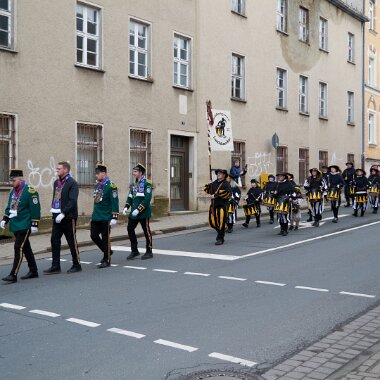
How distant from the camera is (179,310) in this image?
22.7ft

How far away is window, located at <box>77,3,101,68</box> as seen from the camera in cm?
1695

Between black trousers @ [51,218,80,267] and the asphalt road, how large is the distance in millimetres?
434

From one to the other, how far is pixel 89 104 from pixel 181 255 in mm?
7162

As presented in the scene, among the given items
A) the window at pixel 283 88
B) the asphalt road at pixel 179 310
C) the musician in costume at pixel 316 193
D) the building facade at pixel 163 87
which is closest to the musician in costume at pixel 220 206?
the asphalt road at pixel 179 310

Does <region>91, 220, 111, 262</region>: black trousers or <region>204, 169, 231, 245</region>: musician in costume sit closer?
<region>91, 220, 111, 262</region>: black trousers

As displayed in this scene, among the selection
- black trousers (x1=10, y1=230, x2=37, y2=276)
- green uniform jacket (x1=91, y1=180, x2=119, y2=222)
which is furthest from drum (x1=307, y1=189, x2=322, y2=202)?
black trousers (x1=10, y1=230, x2=37, y2=276)

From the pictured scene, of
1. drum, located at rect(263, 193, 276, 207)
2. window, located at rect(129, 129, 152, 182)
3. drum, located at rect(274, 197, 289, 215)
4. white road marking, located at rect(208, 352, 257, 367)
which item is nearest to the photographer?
white road marking, located at rect(208, 352, 257, 367)

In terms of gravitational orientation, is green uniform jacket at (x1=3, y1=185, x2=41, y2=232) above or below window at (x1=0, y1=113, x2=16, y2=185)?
below

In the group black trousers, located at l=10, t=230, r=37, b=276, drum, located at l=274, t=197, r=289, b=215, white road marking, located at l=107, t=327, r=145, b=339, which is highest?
drum, located at l=274, t=197, r=289, b=215

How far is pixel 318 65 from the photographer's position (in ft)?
96.5

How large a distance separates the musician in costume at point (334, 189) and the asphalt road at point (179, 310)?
18.7 feet

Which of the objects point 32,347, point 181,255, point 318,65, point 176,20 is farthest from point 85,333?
point 318,65

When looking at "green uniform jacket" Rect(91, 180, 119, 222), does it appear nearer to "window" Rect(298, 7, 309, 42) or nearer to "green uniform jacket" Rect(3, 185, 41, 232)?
"green uniform jacket" Rect(3, 185, 41, 232)

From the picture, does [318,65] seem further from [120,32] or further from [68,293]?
[68,293]
